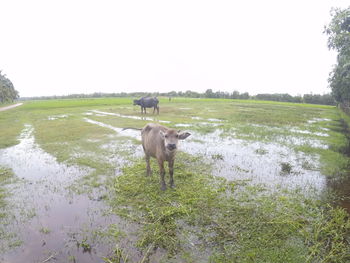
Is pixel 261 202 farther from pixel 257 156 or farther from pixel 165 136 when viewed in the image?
pixel 257 156

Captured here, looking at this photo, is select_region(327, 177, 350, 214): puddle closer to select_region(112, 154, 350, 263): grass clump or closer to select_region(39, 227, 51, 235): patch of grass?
select_region(112, 154, 350, 263): grass clump

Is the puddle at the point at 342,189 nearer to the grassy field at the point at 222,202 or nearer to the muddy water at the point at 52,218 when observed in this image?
the grassy field at the point at 222,202

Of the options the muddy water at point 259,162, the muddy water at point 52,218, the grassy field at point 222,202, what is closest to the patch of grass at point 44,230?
the muddy water at point 52,218

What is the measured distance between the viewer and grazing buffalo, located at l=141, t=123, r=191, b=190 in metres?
4.83

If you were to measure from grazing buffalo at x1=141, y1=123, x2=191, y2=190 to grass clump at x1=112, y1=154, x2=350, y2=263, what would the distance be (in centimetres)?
61

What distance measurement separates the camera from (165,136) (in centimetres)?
491

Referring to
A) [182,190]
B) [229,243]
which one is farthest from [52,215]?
[229,243]

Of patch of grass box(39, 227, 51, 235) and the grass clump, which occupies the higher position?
the grass clump

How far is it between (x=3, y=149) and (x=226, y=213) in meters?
10.8

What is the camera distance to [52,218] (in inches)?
171

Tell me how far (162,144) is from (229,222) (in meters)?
2.45

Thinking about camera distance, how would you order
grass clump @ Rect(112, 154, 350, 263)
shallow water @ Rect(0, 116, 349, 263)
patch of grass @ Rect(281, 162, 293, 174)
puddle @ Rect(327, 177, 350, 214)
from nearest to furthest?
grass clump @ Rect(112, 154, 350, 263)
shallow water @ Rect(0, 116, 349, 263)
puddle @ Rect(327, 177, 350, 214)
patch of grass @ Rect(281, 162, 293, 174)

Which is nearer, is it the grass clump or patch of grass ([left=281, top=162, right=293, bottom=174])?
the grass clump

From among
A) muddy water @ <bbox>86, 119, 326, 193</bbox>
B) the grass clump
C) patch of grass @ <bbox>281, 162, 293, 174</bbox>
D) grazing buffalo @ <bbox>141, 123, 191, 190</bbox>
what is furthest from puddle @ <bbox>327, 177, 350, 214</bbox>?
grazing buffalo @ <bbox>141, 123, 191, 190</bbox>
